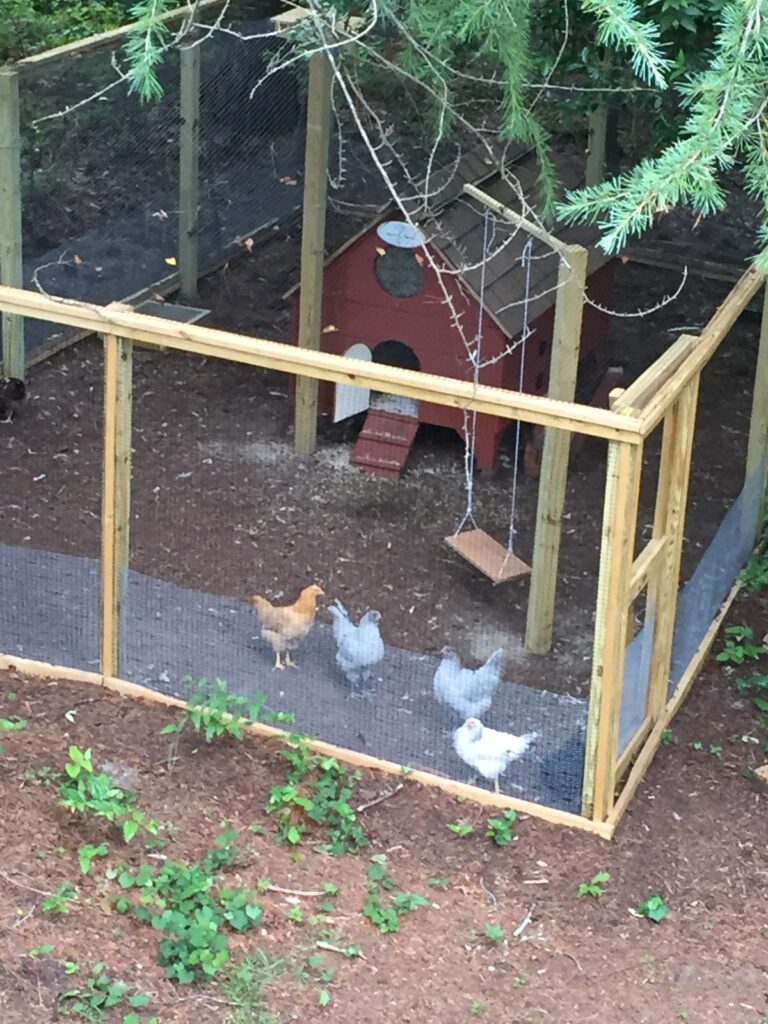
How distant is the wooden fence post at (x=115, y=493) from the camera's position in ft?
15.6

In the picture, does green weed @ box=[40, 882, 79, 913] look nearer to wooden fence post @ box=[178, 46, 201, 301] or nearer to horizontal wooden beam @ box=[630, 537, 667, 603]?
horizontal wooden beam @ box=[630, 537, 667, 603]

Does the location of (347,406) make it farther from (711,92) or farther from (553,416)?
(711,92)

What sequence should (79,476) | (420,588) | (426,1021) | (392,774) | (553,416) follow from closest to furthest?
1. (426,1021)
2. (553,416)
3. (392,774)
4. (420,588)
5. (79,476)

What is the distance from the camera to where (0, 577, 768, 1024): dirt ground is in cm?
396

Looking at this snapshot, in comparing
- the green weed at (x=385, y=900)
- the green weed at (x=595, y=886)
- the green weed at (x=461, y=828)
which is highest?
the green weed at (x=461, y=828)

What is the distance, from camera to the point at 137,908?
161 inches

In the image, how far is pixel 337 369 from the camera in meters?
4.48

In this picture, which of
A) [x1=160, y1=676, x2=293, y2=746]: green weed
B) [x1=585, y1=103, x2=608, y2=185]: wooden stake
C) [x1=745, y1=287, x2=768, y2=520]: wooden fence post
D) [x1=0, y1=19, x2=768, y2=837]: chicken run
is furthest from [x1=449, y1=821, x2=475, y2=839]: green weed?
[x1=585, y1=103, x2=608, y2=185]: wooden stake

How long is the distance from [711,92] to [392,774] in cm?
245

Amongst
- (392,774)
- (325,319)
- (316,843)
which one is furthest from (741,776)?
(325,319)

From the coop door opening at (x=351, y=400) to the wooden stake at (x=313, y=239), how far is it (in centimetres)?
16

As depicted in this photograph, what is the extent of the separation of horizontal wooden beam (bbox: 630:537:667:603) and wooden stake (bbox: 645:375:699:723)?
31mm

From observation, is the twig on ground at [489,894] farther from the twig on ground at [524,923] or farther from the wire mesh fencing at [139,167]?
the wire mesh fencing at [139,167]

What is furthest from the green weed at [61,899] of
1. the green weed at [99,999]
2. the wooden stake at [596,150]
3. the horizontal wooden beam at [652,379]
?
the wooden stake at [596,150]
